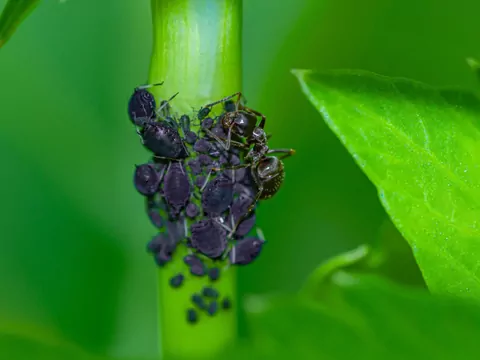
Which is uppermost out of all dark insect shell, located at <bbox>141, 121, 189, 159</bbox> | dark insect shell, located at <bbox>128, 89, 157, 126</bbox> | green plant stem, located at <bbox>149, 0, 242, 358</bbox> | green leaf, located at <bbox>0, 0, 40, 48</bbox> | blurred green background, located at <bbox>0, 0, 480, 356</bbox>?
green leaf, located at <bbox>0, 0, 40, 48</bbox>

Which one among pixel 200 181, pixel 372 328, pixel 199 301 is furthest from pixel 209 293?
pixel 372 328

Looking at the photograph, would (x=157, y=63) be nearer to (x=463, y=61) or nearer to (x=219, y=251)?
(x=219, y=251)

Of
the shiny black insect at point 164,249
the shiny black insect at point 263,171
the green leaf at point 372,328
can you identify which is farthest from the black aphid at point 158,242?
the green leaf at point 372,328

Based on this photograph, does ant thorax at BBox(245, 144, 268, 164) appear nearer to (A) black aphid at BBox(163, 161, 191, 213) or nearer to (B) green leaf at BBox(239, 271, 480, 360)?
(A) black aphid at BBox(163, 161, 191, 213)

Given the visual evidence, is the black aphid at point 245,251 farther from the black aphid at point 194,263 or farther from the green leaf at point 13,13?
the green leaf at point 13,13

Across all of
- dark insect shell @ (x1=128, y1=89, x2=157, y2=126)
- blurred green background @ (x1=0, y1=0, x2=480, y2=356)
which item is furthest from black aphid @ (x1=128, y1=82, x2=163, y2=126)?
blurred green background @ (x1=0, y1=0, x2=480, y2=356)

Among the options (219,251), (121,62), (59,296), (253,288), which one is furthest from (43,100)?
(219,251)

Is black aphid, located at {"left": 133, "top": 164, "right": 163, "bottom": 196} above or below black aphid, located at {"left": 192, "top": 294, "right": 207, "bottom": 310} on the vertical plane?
above
